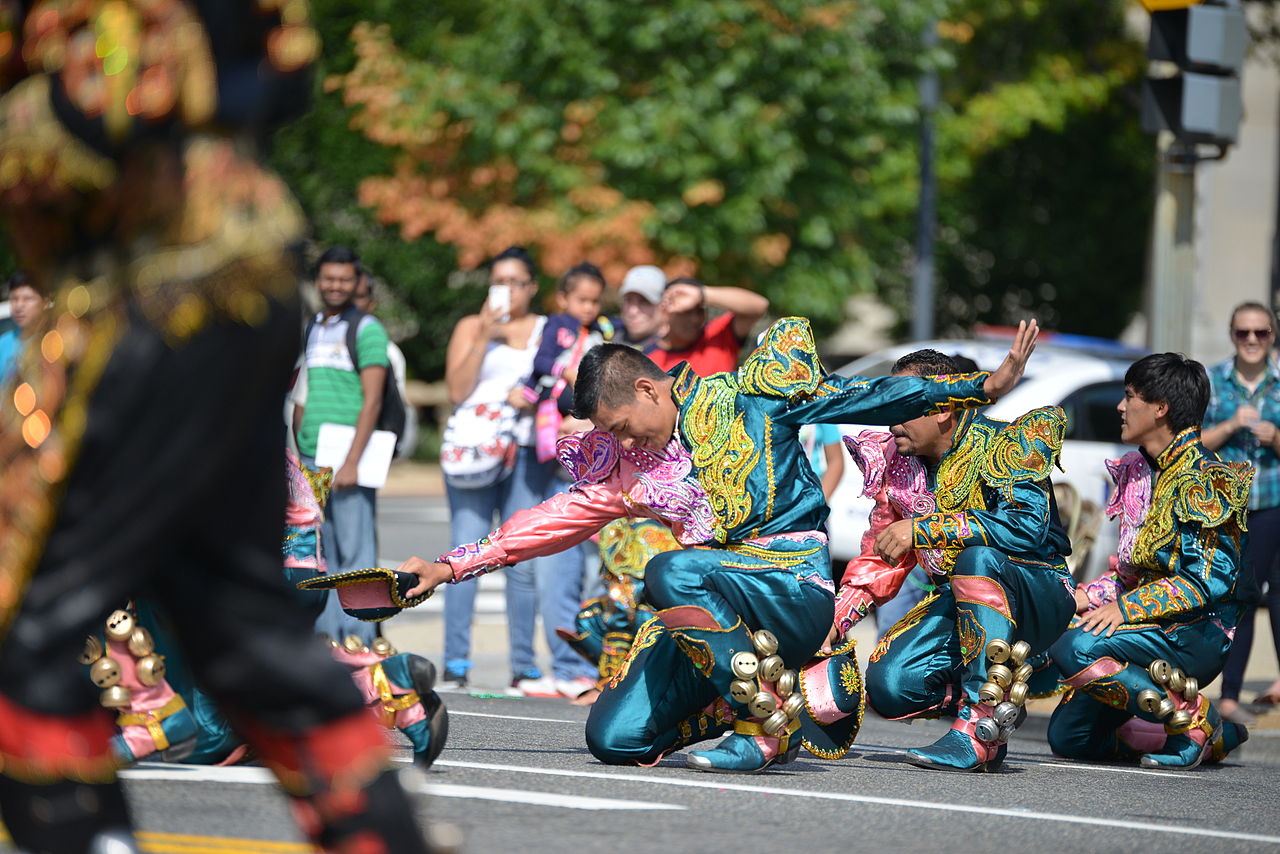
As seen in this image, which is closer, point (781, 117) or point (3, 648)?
point (3, 648)

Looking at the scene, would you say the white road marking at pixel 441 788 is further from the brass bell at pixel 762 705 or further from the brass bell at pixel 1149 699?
the brass bell at pixel 1149 699

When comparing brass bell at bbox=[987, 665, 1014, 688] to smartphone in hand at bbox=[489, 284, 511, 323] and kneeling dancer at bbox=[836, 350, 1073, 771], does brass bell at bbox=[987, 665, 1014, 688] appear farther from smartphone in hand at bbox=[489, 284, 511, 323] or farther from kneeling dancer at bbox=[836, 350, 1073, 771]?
smartphone in hand at bbox=[489, 284, 511, 323]

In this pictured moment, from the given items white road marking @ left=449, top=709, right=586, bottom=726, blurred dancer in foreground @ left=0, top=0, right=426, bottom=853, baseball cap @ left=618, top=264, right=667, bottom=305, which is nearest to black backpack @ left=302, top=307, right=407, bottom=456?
baseball cap @ left=618, top=264, right=667, bottom=305

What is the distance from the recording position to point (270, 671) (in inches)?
128

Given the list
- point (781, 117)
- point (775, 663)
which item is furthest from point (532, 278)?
point (781, 117)

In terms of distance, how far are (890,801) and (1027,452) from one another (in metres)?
1.47

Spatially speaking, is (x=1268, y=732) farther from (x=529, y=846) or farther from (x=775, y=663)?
(x=529, y=846)

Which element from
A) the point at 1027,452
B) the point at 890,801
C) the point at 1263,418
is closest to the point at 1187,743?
the point at 1027,452

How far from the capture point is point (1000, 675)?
6.36 meters

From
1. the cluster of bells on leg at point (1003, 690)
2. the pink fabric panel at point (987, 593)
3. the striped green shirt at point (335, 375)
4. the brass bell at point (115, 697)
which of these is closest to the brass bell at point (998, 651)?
the cluster of bells on leg at point (1003, 690)

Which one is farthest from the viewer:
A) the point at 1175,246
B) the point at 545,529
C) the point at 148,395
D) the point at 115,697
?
the point at 1175,246

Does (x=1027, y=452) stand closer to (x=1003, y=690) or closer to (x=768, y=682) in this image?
(x=1003, y=690)

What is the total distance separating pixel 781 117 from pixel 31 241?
1673 centimetres

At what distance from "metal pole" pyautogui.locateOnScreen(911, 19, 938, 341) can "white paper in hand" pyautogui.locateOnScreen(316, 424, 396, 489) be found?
11.5 meters
